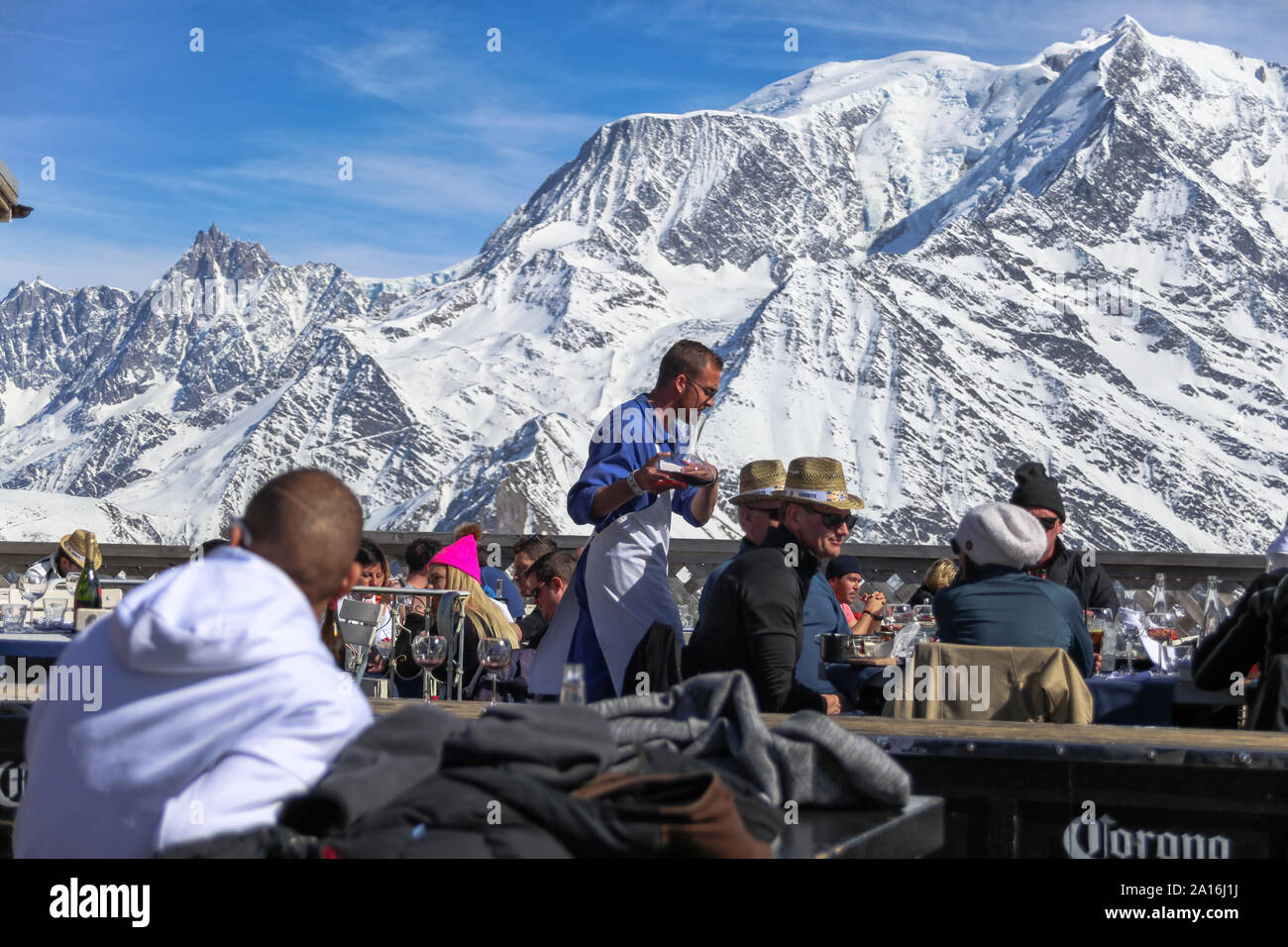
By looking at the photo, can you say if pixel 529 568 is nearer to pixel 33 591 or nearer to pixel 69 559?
pixel 33 591

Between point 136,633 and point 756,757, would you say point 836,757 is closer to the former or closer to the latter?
point 756,757

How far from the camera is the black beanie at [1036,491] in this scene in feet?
20.6

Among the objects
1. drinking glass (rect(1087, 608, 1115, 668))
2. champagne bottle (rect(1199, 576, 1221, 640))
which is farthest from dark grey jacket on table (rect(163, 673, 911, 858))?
champagne bottle (rect(1199, 576, 1221, 640))

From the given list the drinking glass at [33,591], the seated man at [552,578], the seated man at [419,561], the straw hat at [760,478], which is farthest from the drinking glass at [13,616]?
the straw hat at [760,478]

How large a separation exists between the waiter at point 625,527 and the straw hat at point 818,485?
0.28m

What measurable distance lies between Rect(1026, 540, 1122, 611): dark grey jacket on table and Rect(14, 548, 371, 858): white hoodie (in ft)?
17.6

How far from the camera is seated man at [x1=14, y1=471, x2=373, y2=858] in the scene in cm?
186

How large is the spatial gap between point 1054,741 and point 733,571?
44.6 inches

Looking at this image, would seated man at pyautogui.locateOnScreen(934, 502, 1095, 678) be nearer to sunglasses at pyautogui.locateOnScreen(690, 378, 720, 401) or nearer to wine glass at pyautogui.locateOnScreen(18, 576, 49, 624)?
sunglasses at pyautogui.locateOnScreen(690, 378, 720, 401)

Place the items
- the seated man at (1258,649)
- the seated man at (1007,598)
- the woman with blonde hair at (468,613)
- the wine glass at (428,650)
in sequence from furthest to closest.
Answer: the woman with blonde hair at (468,613) → the wine glass at (428,650) → the seated man at (1007,598) → the seated man at (1258,649)

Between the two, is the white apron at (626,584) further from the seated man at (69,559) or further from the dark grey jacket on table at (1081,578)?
the seated man at (69,559)
